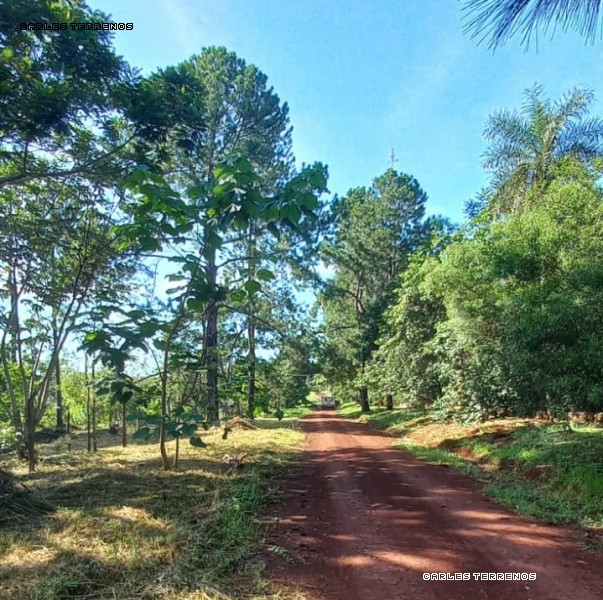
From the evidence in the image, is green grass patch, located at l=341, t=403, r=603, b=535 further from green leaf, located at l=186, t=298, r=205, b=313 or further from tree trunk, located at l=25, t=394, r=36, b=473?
tree trunk, located at l=25, t=394, r=36, b=473

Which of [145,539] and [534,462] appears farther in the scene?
[534,462]

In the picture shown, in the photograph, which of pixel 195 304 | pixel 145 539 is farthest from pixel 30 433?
pixel 195 304

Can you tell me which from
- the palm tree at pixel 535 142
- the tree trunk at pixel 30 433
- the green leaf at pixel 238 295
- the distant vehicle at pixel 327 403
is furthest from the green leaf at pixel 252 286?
the distant vehicle at pixel 327 403

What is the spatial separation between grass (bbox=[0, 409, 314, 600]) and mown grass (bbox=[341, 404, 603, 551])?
329cm

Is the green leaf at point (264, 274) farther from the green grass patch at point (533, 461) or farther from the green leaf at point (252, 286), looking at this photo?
the green grass patch at point (533, 461)

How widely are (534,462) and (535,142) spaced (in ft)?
34.5

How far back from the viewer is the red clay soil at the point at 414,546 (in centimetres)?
311

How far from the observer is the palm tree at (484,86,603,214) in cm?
1252

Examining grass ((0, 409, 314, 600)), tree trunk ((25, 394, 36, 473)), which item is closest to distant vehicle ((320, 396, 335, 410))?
tree trunk ((25, 394, 36, 473))

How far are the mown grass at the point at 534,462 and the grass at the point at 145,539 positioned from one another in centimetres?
329

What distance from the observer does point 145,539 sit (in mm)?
3795

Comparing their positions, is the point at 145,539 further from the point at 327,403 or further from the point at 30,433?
the point at 327,403

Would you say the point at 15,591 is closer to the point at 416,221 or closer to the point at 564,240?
the point at 564,240

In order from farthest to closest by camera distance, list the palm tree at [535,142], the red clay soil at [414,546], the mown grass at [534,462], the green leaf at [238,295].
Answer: the palm tree at [535,142]
the mown grass at [534,462]
the green leaf at [238,295]
the red clay soil at [414,546]
